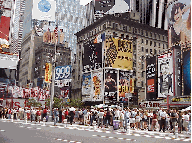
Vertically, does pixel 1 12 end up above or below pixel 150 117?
above

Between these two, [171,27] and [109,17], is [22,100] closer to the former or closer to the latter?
[171,27]

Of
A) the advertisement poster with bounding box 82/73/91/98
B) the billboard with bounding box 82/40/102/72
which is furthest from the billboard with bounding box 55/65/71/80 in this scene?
the advertisement poster with bounding box 82/73/91/98

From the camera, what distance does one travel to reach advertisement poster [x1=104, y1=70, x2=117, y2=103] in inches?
2549

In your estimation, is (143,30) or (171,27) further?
(143,30)

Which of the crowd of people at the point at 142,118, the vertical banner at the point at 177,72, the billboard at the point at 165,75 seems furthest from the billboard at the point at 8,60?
the crowd of people at the point at 142,118

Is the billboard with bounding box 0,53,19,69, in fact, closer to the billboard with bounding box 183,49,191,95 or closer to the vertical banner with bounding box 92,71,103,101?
the vertical banner with bounding box 92,71,103,101

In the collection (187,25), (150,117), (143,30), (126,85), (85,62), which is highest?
(143,30)

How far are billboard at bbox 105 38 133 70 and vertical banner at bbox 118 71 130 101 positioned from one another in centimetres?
204

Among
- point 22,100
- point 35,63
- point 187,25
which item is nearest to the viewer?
point 22,100

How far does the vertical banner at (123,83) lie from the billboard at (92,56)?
6.10m

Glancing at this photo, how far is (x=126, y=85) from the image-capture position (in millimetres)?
67250

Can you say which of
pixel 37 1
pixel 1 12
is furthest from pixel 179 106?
pixel 1 12

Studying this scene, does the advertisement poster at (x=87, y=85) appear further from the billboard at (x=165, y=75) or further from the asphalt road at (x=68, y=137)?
the asphalt road at (x=68, y=137)

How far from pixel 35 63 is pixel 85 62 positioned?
69536 millimetres
